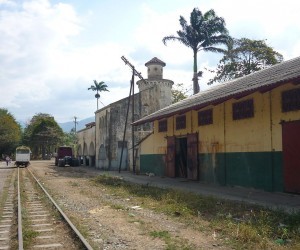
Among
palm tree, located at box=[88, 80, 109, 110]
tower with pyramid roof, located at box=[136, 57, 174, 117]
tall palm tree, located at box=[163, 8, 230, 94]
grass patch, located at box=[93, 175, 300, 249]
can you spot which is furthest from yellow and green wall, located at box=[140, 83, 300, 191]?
palm tree, located at box=[88, 80, 109, 110]

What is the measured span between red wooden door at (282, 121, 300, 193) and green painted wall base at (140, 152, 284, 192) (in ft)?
1.16

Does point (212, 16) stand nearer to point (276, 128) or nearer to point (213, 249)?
point (276, 128)

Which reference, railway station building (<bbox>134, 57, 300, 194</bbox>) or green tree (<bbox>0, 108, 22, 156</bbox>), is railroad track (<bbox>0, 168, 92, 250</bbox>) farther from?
green tree (<bbox>0, 108, 22, 156</bbox>)

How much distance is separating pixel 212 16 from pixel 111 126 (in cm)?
1683

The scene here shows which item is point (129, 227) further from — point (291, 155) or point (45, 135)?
point (45, 135)

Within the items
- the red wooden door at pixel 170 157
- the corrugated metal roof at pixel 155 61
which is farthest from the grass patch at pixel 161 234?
the corrugated metal roof at pixel 155 61

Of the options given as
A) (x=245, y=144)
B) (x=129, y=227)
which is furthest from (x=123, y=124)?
(x=129, y=227)

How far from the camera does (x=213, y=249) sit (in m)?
7.18

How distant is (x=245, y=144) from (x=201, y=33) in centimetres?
2835

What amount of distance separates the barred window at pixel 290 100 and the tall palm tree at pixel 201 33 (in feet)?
92.3

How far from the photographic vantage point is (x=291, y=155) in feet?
44.8

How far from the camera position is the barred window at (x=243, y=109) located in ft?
52.4

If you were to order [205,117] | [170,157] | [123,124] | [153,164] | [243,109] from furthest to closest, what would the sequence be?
[123,124] → [153,164] → [170,157] → [205,117] → [243,109]

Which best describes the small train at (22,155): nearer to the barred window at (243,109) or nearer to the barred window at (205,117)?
the barred window at (205,117)
